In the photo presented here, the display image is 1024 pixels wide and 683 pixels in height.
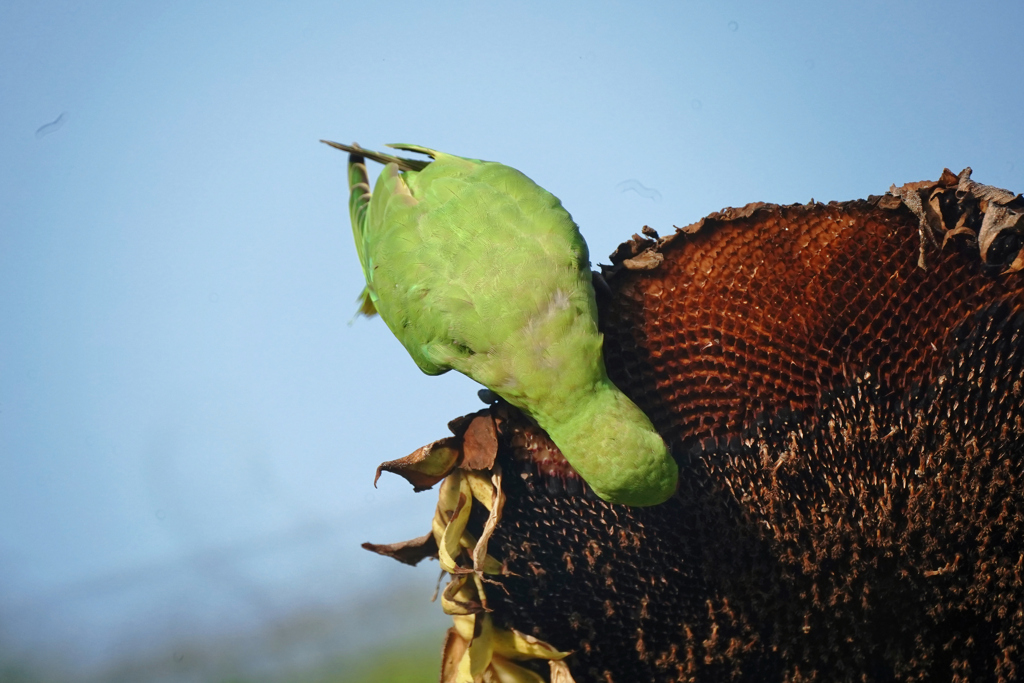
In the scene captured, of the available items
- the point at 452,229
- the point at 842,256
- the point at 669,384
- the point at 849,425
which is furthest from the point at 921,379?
the point at 452,229

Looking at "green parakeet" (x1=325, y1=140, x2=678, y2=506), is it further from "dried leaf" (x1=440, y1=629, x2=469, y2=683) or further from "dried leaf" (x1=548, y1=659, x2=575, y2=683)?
"dried leaf" (x1=440, y1=629, x2=469, y2=683)

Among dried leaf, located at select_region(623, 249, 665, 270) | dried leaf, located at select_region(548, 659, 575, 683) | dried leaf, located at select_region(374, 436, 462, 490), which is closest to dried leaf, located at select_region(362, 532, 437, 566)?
dried leaf, located at select_region(374, 436, 462, 490)

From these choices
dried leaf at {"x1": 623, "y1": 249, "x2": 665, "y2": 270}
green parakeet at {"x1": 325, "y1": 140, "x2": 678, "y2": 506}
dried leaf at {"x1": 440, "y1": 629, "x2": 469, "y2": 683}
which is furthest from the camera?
dried leaf at {"x1": 440, "y1": 629, "x2": 469, "y2": 683}

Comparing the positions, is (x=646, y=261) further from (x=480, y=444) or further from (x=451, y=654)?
(x=451, y=654)

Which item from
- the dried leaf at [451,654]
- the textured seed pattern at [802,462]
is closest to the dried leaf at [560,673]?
the textured seed pattern at [802,462]

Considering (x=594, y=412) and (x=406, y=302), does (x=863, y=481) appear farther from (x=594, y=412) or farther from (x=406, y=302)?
(x=406, y=302)

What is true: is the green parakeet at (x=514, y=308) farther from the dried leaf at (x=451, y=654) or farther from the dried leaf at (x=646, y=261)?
the dried leaf at (x=451, y=654)

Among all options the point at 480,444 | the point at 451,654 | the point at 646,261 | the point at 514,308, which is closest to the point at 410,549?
the point at 451,654
